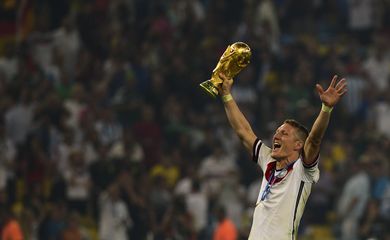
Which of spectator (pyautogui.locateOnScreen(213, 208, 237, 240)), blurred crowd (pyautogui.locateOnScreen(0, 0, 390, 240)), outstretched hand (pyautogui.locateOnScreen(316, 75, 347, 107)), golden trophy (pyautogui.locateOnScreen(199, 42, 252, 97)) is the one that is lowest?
spectator (pyautogui.locateOnScreen(213, 208, 237, 240))

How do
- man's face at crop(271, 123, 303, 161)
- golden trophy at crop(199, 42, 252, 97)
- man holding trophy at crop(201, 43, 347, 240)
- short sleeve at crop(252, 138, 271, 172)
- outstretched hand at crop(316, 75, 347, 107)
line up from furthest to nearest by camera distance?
golden trophy at crop(199, 42, 252, 97) < short sleeve at crop(252, 138, 271, 172) < man's face at crop(271, 123, 303, 161) < man holding trophy at crop(201, 43, 347, 240) < outstretched hand at crop(316, 75, 347, 107)

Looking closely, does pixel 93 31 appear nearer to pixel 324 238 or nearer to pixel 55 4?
pixel 55 4

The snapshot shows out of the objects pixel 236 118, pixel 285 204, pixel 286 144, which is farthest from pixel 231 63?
pixel 285 204

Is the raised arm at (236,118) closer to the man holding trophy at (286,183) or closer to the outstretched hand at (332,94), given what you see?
the man holding trophy at (286,183)

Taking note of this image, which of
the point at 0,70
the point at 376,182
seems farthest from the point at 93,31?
the point at 376,182

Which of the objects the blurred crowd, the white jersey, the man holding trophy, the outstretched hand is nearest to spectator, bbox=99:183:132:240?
the blurred crowd

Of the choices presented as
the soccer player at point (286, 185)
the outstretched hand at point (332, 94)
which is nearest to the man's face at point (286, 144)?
the soccer player at point (286, 185)

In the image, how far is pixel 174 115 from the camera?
786 inches

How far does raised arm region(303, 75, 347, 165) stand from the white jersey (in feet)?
0.70

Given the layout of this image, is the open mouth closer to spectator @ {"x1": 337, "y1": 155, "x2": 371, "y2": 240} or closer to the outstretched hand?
the outstretched hand

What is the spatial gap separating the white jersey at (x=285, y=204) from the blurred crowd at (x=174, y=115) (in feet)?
26.0

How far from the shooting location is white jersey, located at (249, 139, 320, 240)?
909 centimetres

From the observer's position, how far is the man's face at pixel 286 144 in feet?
30.2

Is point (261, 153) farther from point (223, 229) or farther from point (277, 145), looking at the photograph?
point (223, 229)
